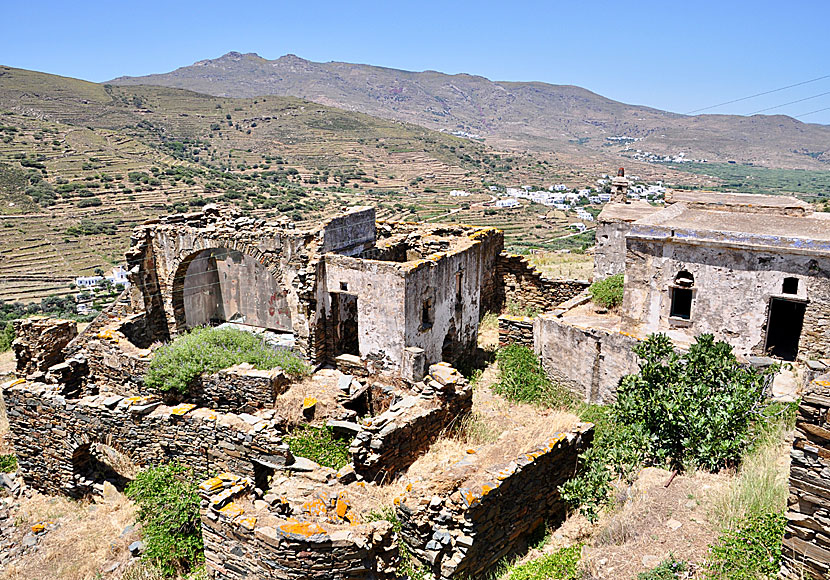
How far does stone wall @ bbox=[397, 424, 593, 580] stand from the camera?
598 cm

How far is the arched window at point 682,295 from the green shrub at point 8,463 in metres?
13.2

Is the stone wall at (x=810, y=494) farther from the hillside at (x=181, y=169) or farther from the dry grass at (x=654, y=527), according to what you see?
the hillside at (x=181, y=169)

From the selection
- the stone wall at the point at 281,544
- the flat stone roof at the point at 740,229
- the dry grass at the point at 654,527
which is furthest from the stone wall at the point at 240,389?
the flat stone roof at the point at 740,229

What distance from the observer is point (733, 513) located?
225 inches

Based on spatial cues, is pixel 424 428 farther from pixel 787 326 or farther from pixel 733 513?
pixel 787 326

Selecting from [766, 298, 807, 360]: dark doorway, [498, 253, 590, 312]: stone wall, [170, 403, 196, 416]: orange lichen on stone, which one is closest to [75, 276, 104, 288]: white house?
[498, 253, 590, 312]: stone wall

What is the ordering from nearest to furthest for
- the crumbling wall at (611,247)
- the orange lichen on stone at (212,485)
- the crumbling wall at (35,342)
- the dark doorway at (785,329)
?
the orange lichen on stone at (212,485) < the dark doorway at (785,329) < the crumbling wall at (35,342) < the crumbling wall at (611,247)

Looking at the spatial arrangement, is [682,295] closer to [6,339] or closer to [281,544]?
[281,544]

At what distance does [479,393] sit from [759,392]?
5.58 metres

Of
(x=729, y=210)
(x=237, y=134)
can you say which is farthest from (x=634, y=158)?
(x=729, y=210)

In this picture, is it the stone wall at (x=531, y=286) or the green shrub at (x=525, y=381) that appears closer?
the green shrub at (x=525, y=381)

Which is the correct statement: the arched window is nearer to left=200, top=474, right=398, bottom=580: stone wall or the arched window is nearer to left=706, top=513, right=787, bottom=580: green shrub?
left=706, top=513, right=787, bottom=580: green shrub

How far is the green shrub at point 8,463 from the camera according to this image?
10297 mm

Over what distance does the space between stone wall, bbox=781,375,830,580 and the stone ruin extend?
2616 mm
